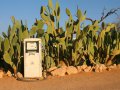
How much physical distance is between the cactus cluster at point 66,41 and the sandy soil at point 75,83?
3.04ft

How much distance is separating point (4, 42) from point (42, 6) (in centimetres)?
211

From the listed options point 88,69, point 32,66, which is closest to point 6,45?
point 32,66

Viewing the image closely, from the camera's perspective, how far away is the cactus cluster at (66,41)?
11.7 meters

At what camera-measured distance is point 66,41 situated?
12109 mm

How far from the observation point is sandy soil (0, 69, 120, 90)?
9375mm

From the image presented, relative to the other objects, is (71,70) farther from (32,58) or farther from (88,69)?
(32,58)

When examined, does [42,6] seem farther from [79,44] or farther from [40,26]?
[79,44]

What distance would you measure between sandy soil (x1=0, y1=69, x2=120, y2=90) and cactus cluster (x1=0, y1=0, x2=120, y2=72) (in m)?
0.93

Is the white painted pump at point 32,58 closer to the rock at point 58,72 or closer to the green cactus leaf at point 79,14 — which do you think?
the rock at point 58,72

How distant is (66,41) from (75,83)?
2.45 m

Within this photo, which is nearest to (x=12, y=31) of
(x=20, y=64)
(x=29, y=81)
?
(x=20, y=64)

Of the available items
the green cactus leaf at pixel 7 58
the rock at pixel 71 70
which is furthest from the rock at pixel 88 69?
the green cactus leaf at pixel 7 58

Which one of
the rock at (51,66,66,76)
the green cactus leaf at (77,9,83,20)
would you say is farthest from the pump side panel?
the green cactus leaf at (77,9,83,20)

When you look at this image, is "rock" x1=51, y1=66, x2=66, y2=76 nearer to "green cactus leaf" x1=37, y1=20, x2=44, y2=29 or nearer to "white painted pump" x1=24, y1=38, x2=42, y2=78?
"white painted pump" x1=24, y1=38, x2=42, y2=78
